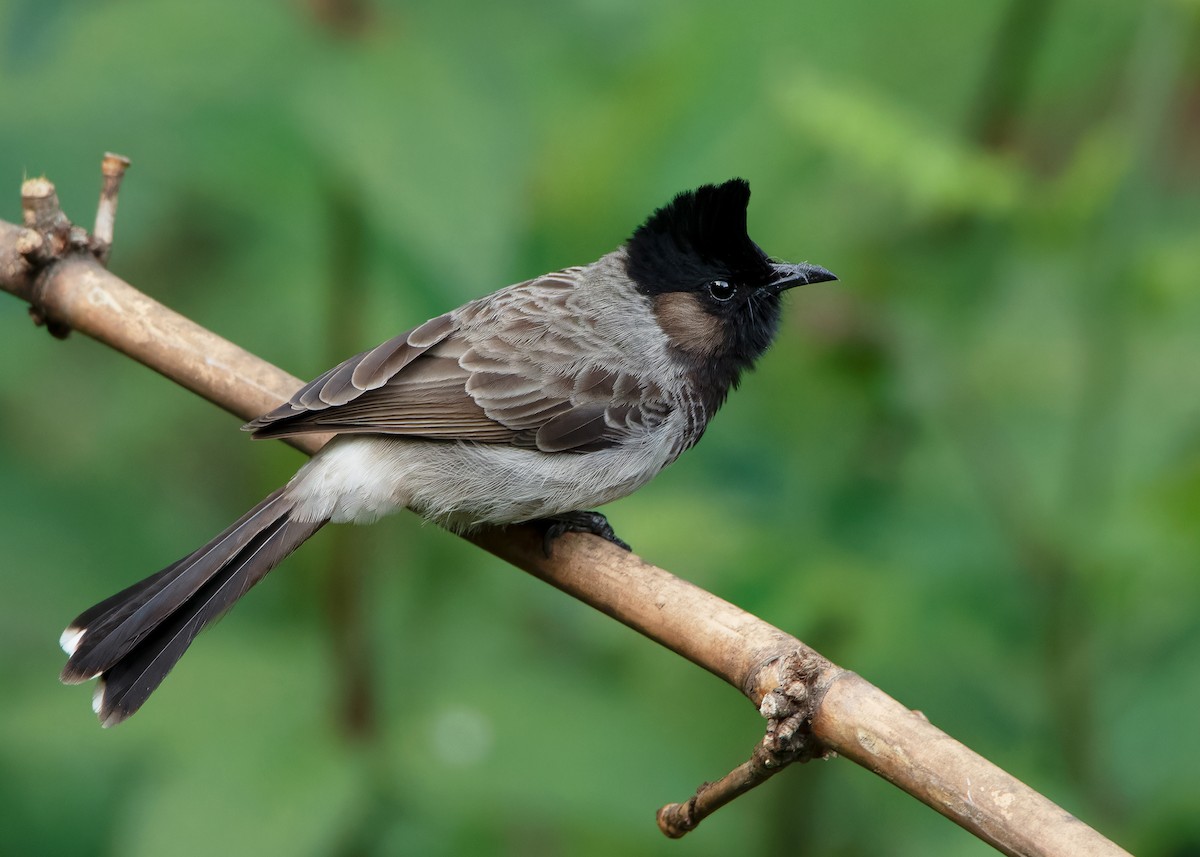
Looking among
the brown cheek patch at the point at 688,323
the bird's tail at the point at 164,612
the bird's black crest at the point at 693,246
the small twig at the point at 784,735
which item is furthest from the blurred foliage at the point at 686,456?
the small twig at the point at 784,735

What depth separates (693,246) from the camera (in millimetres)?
4129

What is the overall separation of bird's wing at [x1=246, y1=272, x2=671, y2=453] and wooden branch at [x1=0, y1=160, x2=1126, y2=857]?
0.26 meters

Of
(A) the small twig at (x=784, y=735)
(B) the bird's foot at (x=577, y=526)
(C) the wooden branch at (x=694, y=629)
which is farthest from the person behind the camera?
(B) the bird's foot at (x=577, y=526)

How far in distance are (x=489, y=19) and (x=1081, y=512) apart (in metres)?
2.06

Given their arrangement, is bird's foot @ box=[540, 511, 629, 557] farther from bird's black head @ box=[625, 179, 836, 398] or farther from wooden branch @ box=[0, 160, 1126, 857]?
bird's black head @ box=[625, 179, 836, 398]

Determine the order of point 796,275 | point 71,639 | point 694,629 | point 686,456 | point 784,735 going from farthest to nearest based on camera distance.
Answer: point 686,456
point 796,275
point 71,639
point 694,629
point 784,735

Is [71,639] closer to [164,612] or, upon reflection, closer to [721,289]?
[164,612]

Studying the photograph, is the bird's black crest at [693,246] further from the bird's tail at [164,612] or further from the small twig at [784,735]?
the small twig at [784,735]

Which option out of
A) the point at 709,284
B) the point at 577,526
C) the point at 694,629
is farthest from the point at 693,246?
the point at 694,629

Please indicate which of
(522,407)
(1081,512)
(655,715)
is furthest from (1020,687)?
(522,407)

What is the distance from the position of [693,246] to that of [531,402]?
694 mm

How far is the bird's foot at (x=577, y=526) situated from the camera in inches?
145

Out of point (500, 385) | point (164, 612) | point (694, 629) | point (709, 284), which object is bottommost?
point (164, 612)

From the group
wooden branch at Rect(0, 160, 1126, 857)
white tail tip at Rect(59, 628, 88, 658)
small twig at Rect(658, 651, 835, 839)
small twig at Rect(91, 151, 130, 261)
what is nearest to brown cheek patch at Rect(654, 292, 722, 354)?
wooden branch at Rect(0, 160, 1126, 857)
